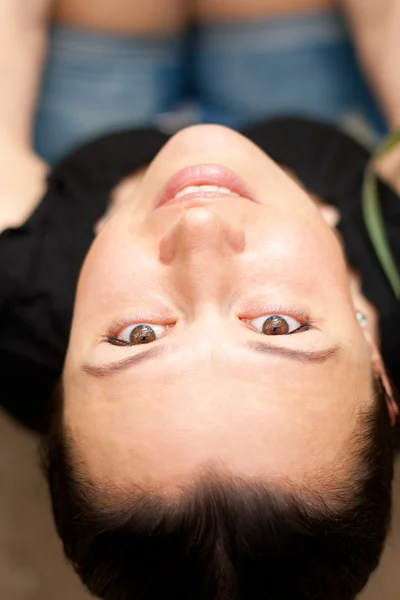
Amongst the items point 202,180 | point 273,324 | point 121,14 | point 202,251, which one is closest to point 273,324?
point 273,324

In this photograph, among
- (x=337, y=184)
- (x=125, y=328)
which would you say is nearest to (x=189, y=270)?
(x=125, y=328)

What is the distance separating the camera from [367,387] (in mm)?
A: 733

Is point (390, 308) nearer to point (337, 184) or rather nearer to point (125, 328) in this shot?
point (337, 184)

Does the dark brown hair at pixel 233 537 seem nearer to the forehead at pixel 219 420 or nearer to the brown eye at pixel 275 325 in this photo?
the forehead at pixel 219 420

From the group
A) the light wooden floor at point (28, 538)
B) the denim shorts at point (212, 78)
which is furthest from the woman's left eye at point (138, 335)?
the denim shorts at point (212, 78)

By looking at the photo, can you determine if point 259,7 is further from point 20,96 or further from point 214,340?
point 214,340

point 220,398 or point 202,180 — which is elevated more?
point 202,180

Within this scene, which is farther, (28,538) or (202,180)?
(28,538)

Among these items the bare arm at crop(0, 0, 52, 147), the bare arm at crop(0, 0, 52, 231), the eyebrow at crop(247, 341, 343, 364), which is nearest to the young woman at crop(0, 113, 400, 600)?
the eyebrow at crop(247, 341, 343, 364)

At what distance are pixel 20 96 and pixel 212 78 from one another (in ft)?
1.31

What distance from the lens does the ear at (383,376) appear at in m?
0.80

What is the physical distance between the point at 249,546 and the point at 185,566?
71 millimetres

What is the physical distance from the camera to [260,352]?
66 centimetres

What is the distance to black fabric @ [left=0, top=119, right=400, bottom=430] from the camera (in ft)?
2.89
